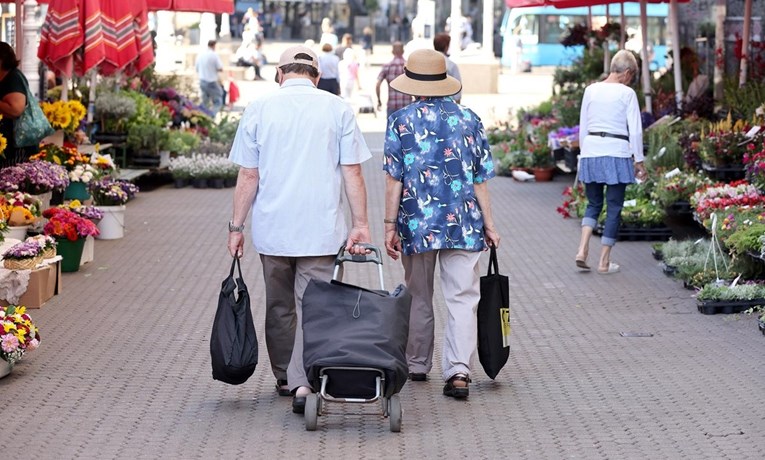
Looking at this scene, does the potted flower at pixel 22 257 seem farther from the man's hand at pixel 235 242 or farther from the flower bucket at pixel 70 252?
the man's hand at pixel 235 242

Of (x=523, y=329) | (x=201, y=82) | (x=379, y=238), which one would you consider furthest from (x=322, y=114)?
(x=201, y=82)

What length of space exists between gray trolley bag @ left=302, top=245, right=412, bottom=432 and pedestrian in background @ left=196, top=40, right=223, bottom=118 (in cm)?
2105

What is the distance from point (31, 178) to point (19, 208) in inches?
32.0

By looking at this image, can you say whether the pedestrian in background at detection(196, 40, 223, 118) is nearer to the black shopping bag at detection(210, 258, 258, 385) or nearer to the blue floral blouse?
the blue floral blouse

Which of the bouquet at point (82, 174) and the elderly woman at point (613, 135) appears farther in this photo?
the bouquet at point (82, 174)

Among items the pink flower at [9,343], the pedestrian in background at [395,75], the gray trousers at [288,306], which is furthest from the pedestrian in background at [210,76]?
the gray trousers at [288,306]

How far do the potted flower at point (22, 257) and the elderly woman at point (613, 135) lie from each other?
424 centimetres

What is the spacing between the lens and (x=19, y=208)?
1063 cm

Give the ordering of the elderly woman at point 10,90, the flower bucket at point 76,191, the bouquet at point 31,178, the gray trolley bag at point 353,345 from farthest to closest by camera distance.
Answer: the flower bucket at point 76,191 → the elderly woman at point 10,90 → the bouquet at point 31,178 → the gray trolley bag at point 353,345

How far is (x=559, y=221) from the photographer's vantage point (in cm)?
1455

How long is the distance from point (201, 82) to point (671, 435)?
22.4 meters

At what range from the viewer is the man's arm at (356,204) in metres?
6.64

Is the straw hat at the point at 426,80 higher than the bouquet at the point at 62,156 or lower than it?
higher

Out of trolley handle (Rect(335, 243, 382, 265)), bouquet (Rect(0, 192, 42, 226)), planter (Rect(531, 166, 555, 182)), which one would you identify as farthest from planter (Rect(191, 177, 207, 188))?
trolley handle (Rect(335, 243, 382, 265))
